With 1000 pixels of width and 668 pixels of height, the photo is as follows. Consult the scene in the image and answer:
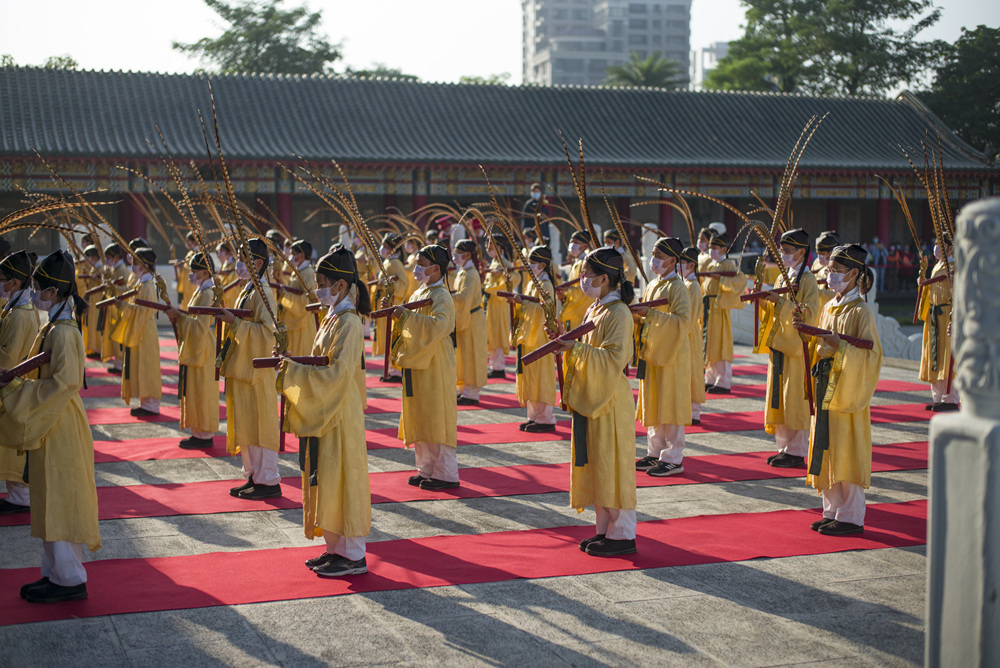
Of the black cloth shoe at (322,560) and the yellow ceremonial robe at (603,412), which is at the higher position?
the yellow ceremonial robe at (603,412)

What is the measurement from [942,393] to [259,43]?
32291 mm

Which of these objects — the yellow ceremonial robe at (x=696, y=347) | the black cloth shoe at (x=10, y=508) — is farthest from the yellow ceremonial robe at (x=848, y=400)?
the black cloth shoe at (x=10, y=508)

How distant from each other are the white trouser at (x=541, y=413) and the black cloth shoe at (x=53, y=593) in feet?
15.1

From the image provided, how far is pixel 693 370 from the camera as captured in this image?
8.28 meters

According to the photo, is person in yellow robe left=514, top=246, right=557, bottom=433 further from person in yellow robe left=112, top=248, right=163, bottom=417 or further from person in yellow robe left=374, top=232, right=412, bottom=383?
person in yellow robe left=112, top=248, right=163, bottom=417

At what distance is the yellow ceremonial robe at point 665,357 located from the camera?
22.1 ft

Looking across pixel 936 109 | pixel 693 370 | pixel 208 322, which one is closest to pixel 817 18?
pixel 936 109

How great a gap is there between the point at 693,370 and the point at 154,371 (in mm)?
4717

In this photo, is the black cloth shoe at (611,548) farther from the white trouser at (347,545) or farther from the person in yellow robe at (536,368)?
the person in yellow robe at (536,368)

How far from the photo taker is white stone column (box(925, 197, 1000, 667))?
8.91 ft

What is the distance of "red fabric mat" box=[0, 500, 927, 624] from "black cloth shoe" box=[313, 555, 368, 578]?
0.12 feet

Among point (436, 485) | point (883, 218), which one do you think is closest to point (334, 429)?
point (436, 485)

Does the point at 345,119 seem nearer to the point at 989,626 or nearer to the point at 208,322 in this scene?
the point at 208,322

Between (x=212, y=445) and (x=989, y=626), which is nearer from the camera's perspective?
(x=989, y=626)
